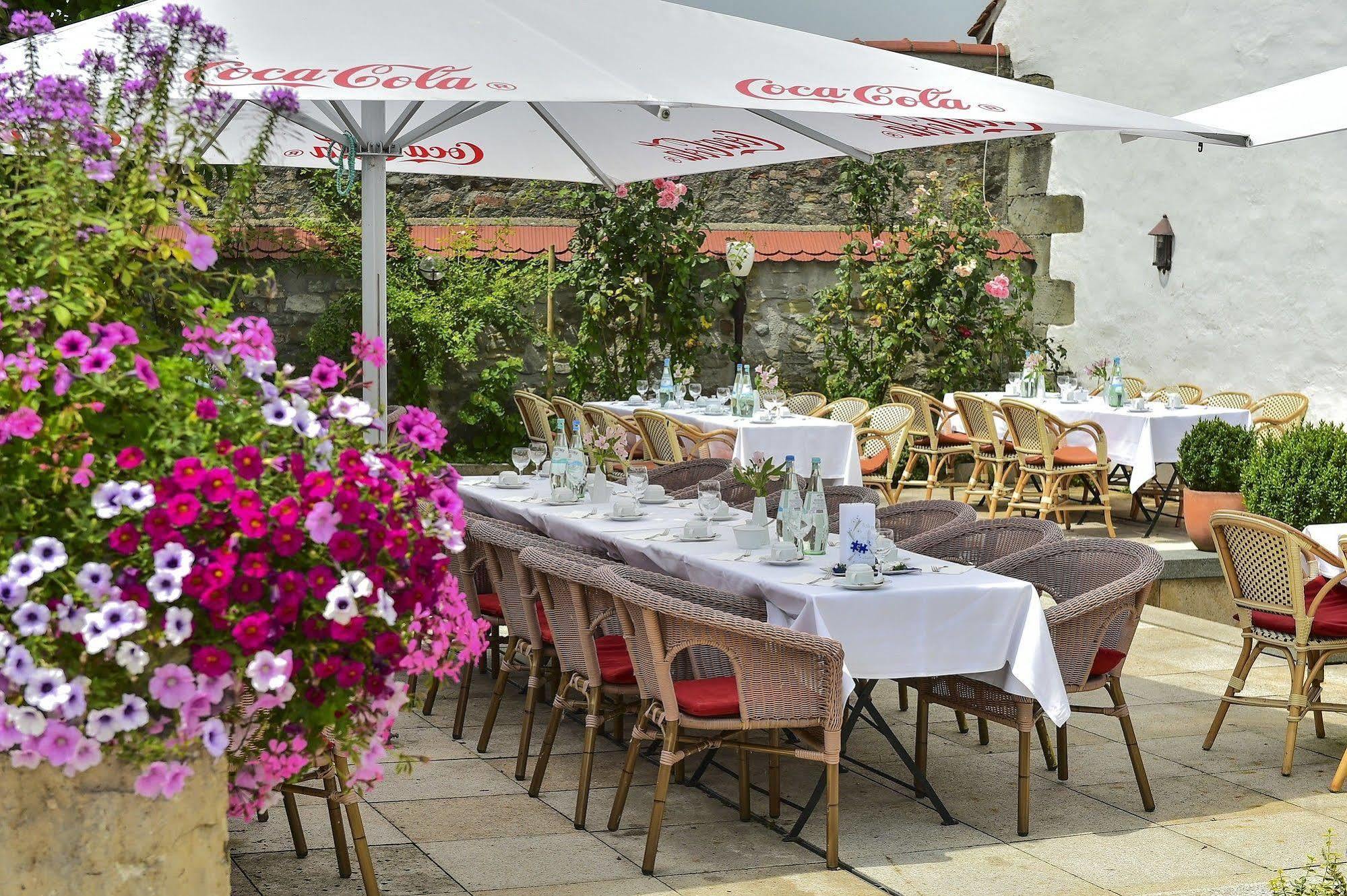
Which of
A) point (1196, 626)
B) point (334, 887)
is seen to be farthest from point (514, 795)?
point (1196, 626)

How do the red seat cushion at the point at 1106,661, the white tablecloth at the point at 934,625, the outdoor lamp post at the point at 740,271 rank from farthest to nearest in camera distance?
the outdoor lamp post at the point at 740,271
the red seat cushion at the point at 1106,661
the white tablecloth at the point at 934,625

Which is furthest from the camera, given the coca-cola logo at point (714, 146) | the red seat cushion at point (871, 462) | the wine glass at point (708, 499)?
the red seat cushion at point (871, 462)

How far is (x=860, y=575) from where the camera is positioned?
415cm

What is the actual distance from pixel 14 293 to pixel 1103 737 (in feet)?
13.0

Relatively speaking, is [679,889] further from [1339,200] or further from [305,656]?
[1339,200]

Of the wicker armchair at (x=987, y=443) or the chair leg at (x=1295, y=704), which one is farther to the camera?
the wicker armchair at (x=987, y=443)

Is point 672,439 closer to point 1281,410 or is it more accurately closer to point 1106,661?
point 1281,410

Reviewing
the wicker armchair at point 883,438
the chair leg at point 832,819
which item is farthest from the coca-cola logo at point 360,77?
the wicker armchair at point 883,438

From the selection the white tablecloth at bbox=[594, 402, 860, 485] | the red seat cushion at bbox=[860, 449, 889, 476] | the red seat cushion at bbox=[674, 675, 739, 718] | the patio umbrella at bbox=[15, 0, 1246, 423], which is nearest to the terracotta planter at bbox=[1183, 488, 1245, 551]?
the white tablecloth at bbox=[594, 402, 860, 485]

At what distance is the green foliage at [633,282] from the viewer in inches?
446

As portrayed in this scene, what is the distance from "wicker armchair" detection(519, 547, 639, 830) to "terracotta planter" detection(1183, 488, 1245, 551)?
173 inches

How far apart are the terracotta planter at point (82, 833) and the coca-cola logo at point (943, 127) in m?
3.27

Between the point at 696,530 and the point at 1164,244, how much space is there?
7.69 meters

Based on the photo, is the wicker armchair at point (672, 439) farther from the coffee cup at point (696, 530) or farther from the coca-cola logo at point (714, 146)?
the coffee cup at point (696, 530)
